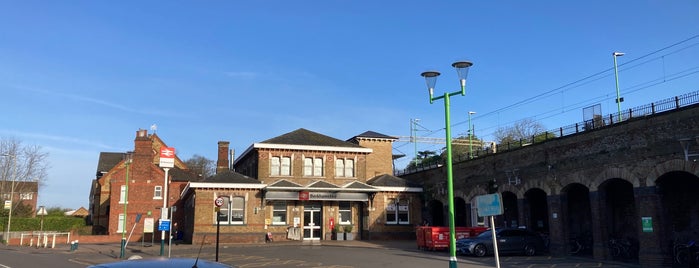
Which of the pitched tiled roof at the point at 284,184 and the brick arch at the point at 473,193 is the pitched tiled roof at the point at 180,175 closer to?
the pitched tiled roof at the point at 284,184

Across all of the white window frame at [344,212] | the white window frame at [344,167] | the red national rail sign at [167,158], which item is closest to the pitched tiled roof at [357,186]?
the white window frame at [344,212]

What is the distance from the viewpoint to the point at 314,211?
4034cm

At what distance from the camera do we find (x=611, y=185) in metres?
27.1

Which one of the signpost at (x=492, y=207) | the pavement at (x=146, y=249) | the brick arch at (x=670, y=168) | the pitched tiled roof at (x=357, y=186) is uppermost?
the pitched tiled roof at (x=357, y=186)

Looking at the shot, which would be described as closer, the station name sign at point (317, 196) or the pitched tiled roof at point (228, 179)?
the pitched tiled roof at point (228, 179)

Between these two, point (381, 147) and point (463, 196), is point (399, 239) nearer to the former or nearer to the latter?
point (463, 196)

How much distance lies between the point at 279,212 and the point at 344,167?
22.8 ft

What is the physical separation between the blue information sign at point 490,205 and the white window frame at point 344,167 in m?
31.9

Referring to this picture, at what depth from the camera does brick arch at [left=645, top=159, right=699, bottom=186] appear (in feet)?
67.5

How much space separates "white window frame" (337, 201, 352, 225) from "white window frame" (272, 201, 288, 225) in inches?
161

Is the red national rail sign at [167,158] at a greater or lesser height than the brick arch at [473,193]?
greater

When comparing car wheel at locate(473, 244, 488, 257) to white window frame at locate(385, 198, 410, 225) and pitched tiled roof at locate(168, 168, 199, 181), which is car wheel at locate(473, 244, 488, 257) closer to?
white window frame at locate(385, 198, 410, 225)

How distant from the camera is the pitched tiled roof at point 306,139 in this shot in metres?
42.5

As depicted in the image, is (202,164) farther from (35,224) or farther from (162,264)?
(162,264)
